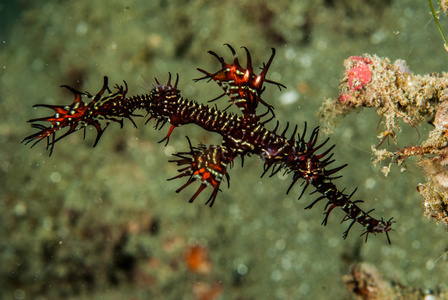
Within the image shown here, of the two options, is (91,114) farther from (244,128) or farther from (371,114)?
(371,114)

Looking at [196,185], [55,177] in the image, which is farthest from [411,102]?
[55,177]

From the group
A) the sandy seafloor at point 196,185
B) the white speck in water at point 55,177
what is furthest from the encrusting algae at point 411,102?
the white speck in water at point 55,177

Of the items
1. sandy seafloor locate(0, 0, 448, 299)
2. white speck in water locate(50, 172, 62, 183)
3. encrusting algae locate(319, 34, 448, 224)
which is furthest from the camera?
white speck in water locate(50, 172, 62, 183)

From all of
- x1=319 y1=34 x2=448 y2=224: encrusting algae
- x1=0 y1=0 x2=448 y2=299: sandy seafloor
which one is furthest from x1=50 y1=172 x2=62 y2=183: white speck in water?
x1=319 y1=34 x2=448 y2=224: encrusting algae

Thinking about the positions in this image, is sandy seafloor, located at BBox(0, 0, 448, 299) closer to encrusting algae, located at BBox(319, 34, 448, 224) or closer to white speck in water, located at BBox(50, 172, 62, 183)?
white speck in water, located at BBox(50, 172, 62, 183)

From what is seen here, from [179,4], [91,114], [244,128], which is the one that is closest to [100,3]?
[179,4]

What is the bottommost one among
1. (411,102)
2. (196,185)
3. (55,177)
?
(55,177)

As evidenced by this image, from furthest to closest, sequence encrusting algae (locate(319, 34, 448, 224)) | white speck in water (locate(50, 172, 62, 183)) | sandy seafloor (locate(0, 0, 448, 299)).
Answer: white speck in water (locate(50, 172, 62, 183)), sandy seafloor (locate(0, 0, 448, 299)), encrusting algae (locate(319, 34, 448, 224))

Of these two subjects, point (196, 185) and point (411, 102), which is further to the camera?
point (196, 185)

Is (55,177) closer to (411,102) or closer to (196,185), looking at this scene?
(196,185)
